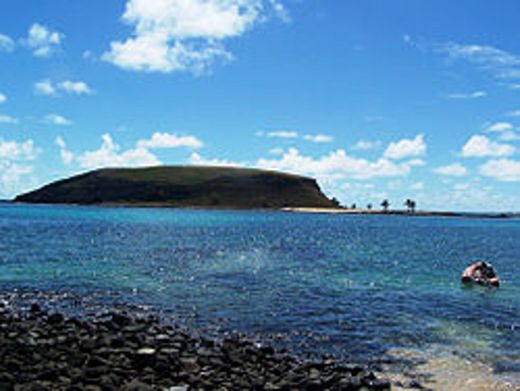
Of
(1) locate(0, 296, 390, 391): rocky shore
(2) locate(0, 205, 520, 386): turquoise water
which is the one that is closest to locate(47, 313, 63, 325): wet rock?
(1) locate(0, 296, 390, 391): rocky shore

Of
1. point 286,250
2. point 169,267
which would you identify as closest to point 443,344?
point 169,267

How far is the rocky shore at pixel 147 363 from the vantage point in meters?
17.3

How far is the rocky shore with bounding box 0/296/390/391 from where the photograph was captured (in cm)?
1730

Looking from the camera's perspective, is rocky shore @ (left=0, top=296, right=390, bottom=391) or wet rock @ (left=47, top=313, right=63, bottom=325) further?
wet rock @ (left=47, top=313, right=63, bottom=325)

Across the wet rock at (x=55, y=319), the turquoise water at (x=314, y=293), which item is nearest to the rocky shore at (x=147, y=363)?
the wet rock at (x=55, y=319)

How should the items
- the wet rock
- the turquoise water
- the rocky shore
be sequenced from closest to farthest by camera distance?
the rocky shore, the turquoise water, the wet rock

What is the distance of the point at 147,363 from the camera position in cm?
1961

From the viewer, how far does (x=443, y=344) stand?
25641 millimetres

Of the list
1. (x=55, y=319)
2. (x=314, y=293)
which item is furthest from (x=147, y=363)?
(x=314, y=293)

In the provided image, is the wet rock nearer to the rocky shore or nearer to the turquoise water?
the rocky shore

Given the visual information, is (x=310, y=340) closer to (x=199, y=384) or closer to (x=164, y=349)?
(x=164, y=349)

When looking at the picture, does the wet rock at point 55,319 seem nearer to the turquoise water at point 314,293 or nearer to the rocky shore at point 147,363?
the rocky shore at point 147,363

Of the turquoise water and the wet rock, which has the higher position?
the wet rock

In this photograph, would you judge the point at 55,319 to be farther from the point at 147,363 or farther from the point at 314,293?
the point at 314,293
